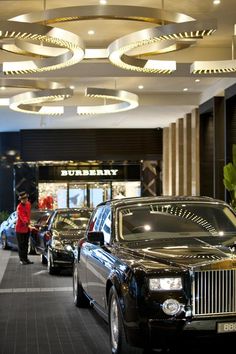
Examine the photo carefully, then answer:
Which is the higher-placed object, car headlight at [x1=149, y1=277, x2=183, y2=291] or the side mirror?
the side mirror

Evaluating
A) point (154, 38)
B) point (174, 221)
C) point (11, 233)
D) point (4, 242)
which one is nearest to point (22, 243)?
point (11, 233)

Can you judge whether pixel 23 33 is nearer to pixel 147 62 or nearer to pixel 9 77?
pixel 147 62

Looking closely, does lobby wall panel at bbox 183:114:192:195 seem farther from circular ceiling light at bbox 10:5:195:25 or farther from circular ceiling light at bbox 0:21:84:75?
circular ceiling light at bbox 10:5:195:25

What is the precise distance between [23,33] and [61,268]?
558 cm

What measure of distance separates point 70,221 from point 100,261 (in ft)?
25.4

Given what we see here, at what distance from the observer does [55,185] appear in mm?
35906

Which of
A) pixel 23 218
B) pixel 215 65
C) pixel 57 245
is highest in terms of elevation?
pixel 215 65

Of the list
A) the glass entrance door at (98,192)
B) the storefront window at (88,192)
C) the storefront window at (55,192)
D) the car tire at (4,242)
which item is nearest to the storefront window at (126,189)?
the storefront window at (88,192)

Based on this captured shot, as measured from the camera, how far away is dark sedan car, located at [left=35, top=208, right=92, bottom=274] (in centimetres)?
1389

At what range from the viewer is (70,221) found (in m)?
15.4

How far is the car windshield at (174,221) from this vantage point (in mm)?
7527

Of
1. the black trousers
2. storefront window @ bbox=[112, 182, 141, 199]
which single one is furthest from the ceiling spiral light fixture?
storefront window @ bbox=[112, 182, 141, 199]

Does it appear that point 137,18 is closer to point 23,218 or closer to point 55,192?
point 23,218

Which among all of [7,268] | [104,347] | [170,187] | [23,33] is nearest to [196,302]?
[104,347]
